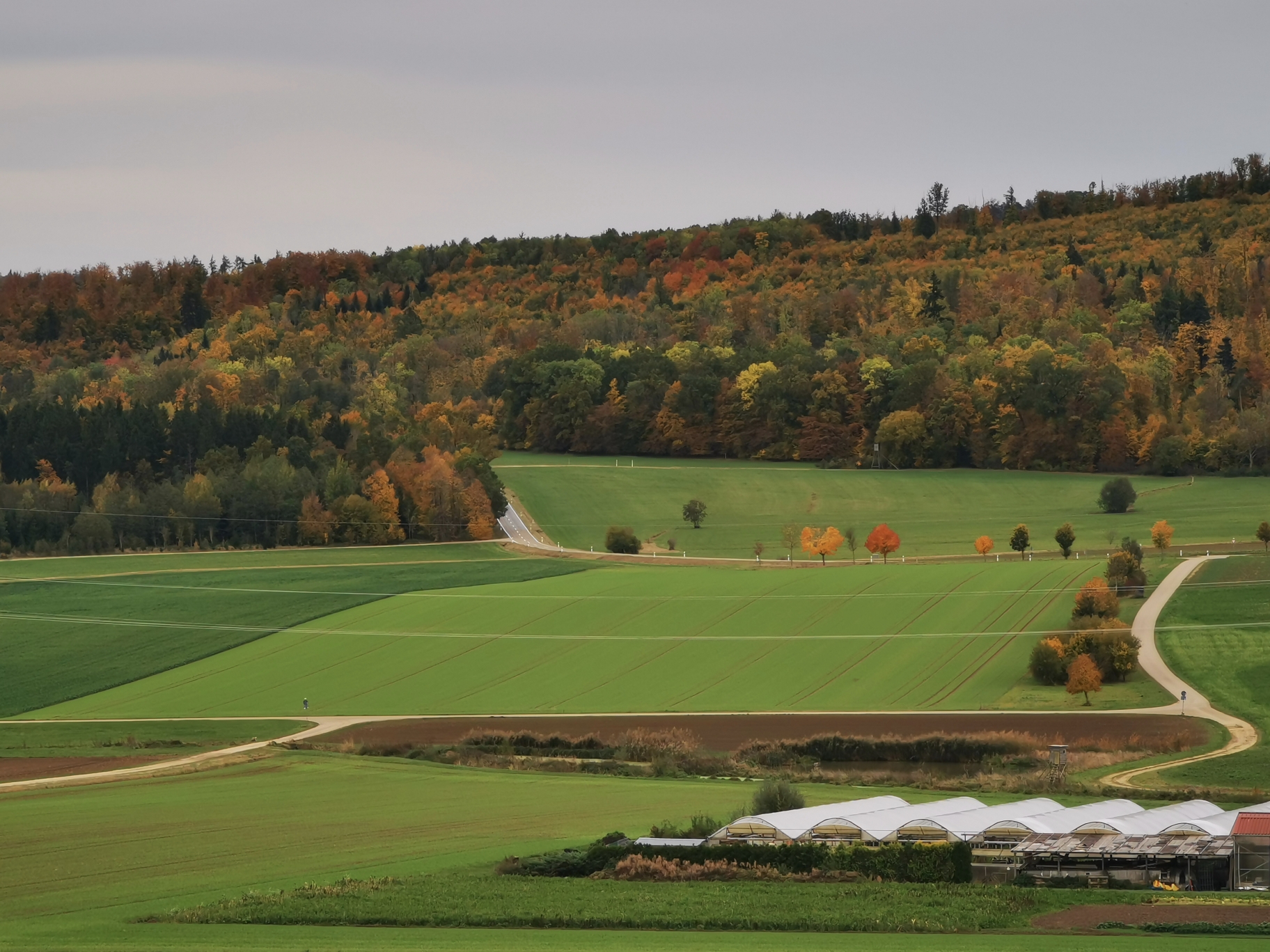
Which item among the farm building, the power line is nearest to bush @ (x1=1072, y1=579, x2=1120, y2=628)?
the power line

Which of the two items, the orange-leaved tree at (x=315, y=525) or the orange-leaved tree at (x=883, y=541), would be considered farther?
the orange-leaved tree at (x=315, y=525)

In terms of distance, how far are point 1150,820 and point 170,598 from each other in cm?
6477

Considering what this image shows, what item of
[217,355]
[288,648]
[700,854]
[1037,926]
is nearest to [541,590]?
[288,648]

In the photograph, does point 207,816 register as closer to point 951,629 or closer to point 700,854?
point 700,854

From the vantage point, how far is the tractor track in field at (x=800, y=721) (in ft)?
168

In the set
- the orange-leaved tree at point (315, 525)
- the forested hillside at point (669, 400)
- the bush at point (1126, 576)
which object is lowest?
the bush at point (1126, 576)

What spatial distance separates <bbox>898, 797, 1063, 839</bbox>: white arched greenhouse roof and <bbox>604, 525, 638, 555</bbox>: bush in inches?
2788

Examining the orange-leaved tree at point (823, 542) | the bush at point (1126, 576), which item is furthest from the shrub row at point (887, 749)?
the orange-leaved tree at point (823, 542)

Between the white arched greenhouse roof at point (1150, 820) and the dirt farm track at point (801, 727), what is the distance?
16.8 m

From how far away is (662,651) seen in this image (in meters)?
70.5

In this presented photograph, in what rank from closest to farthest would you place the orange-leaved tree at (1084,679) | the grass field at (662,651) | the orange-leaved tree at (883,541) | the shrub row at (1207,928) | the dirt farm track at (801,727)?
the shrub row at (1207,928)
the dirt farm track at (801,727)
the orange-leaved tree at (1084,679)
the grass field at (662,651)
the orange-leaved tree at (883,541)

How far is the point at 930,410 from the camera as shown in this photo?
135000 millimetres

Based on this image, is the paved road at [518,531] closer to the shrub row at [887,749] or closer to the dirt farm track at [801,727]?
the dirt farm track at [801,727]

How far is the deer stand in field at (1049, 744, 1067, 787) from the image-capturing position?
43.9m
